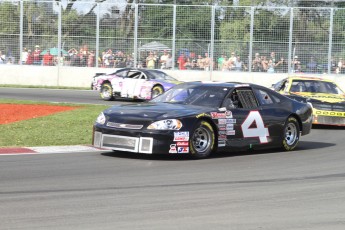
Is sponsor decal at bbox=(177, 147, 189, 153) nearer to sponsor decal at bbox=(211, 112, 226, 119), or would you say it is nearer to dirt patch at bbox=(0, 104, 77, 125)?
sponsor decal at bbox=(211, 112, 226, 119)

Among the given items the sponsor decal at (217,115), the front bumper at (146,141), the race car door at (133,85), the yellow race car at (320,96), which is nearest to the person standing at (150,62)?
the race car door at (133,85)

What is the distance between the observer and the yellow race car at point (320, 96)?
18328 millimetres

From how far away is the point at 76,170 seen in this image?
1020 cm

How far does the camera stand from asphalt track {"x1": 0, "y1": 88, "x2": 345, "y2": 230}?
698 cm

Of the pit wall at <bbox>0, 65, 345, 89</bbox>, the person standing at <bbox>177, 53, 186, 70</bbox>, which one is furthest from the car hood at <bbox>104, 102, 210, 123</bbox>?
the pit wall at <bbox>0, 65, 345, 89</bbox>

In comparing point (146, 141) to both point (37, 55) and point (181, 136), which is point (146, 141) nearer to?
point (181, 136)

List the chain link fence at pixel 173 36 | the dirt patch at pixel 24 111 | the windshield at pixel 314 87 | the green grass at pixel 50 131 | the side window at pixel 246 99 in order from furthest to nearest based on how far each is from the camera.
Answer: the chain link fence at pixel 173 36 → the windshield at pixel 314 87 → the dirt patch at pixel 24 111 → the green grass at pixel 50 131 → the side window at pixel 246 99

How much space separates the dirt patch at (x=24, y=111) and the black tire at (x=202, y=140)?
7059mm

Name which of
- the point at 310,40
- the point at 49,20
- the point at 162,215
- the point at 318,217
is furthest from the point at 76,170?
the point at 49,20

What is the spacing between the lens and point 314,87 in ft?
65.7

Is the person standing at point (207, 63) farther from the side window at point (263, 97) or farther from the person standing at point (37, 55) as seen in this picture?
the side window at point (263, 97)

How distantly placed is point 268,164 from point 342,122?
7.48 meters

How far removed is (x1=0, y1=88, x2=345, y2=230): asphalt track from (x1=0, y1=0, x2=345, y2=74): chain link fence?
22366mm

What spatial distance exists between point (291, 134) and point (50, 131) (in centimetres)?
A: 517
